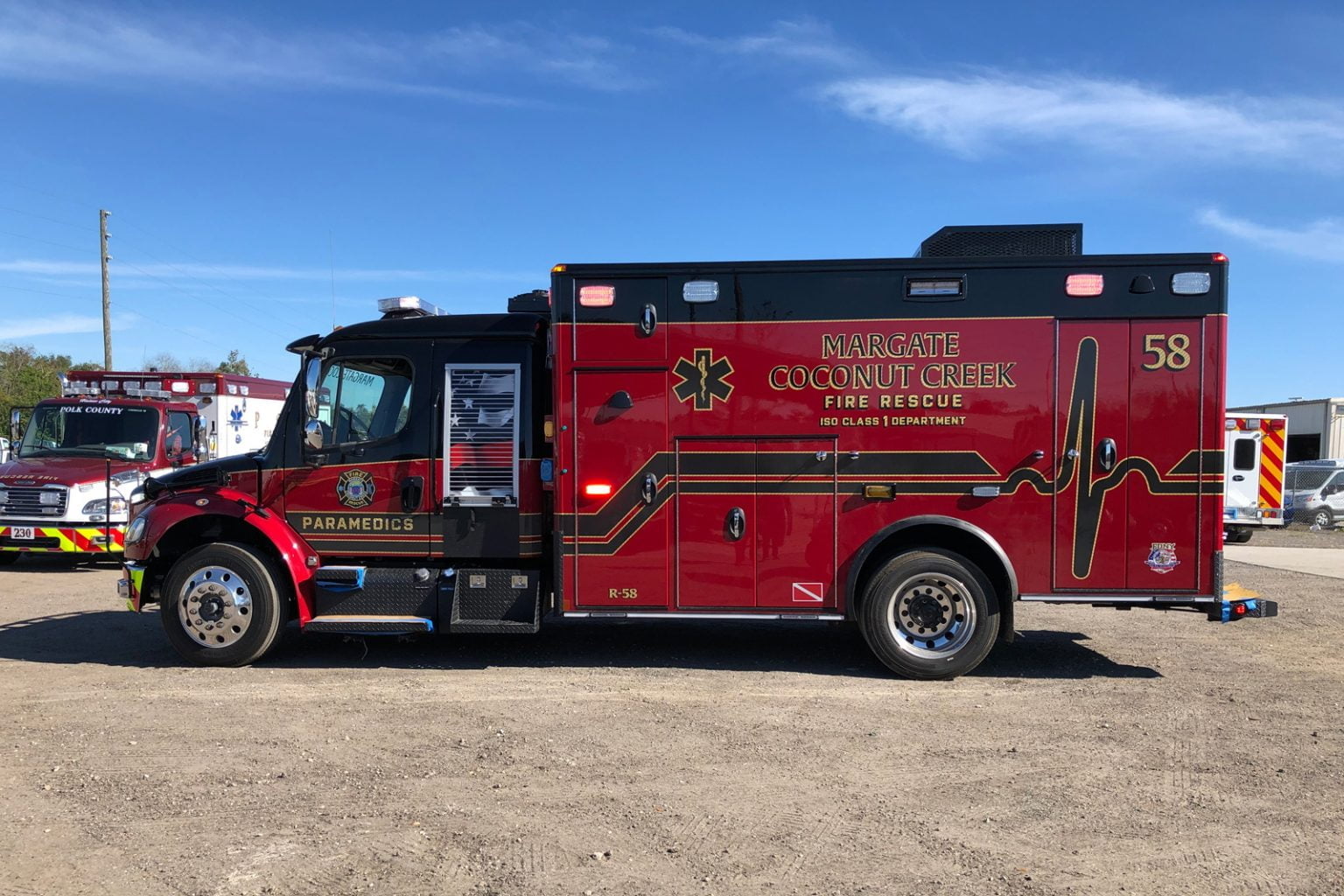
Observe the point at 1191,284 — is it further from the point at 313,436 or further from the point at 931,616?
the point at 313,436

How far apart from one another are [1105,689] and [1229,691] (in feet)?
2.86

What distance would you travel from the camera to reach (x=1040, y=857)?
12.5ft

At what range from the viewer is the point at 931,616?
666 cm

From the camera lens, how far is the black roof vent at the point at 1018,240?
6.65 m

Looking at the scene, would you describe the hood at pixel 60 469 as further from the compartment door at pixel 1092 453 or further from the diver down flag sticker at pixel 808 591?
the compartment door at pixel 1092 453

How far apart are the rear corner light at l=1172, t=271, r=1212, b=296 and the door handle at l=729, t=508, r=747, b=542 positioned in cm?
339

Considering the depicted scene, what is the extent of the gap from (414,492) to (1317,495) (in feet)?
83.3

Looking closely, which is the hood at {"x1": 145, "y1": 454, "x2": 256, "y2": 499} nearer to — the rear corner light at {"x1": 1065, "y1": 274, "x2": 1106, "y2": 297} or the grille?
the grille

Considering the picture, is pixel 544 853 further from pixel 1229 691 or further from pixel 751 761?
pixel 1229 691

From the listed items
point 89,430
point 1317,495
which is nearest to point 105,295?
point 89,430

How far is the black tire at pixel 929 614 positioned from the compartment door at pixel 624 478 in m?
1.59

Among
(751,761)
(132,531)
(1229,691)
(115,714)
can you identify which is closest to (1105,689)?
(1229,691)

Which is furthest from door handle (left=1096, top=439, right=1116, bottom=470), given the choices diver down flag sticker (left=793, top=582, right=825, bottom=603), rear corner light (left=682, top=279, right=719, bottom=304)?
rear corner light (left=682, top=279, right=719, bottom=304)

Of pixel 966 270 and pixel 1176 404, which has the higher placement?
pixel 966 270
